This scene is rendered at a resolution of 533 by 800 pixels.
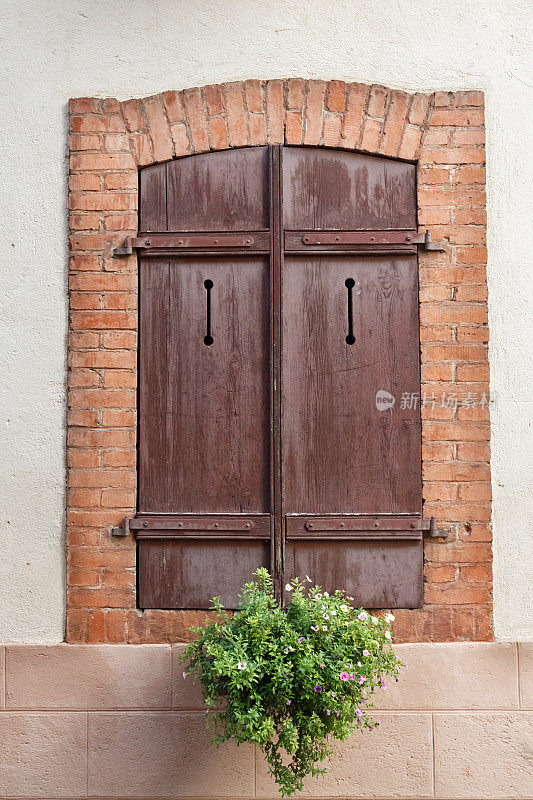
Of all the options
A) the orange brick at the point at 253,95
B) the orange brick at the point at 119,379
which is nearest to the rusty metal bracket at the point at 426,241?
the orange brick at the point at 253,95

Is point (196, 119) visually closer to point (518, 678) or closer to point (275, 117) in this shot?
point (275, 117)

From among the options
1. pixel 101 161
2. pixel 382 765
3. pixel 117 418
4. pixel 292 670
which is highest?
pixel 101 161

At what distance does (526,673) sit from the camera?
360cm

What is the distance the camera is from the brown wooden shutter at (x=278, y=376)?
368 cm

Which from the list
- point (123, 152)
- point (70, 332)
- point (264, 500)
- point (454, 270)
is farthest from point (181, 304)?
point (454, 270)

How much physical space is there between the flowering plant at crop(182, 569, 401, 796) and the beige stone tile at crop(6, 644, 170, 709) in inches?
12.1

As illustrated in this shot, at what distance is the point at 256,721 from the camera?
3053 mm

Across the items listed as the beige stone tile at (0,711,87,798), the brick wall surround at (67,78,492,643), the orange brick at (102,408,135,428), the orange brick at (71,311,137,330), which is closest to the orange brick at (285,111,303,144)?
the brick wall surround at (67,78,492,643)

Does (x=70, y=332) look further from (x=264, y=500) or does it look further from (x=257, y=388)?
(x=264, y=500)

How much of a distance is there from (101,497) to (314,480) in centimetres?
103

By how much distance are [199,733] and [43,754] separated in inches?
29.0

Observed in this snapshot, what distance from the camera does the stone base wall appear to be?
11.6 ft

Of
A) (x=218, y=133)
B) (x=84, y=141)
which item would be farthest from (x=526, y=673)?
(x=84, y=141)

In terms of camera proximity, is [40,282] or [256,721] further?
[40,282]
